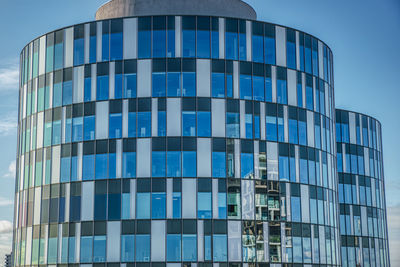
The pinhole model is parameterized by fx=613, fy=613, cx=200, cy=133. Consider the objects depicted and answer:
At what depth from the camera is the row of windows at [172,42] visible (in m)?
55.3

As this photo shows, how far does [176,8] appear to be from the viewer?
59.7 metres

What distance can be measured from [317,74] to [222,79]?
1143 centimetres

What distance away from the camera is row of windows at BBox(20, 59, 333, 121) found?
54.6 meters

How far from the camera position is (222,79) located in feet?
181

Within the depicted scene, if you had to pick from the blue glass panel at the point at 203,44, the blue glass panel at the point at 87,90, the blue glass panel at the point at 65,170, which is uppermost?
the blue glass panel at the point at 203,44

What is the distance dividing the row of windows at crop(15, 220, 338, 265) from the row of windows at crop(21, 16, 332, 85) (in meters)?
15.1

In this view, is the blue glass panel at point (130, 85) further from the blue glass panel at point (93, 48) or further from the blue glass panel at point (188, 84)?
the blue glass panel at point (188, 84)

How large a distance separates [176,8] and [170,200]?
19.3 m

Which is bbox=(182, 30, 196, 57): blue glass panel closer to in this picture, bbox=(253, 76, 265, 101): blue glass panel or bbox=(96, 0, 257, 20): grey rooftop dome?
bbox=(96, 0, 257, 20): grey rooftop dome

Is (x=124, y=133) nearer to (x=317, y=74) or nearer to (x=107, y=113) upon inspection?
(x=107, y=113)

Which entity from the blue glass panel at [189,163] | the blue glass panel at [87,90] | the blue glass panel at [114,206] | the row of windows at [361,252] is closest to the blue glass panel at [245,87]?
the blue glass panel at [189,163]

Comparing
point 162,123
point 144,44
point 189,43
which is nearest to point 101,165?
point 162,123

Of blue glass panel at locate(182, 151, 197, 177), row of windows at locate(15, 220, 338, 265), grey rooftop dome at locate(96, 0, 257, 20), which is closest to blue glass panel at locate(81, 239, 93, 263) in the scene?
row of windows at locate(15, 220, 338, 265)

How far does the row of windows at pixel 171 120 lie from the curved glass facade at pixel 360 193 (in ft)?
62.3
